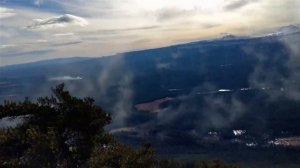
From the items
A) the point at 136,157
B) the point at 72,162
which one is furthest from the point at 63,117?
the point at 136,157

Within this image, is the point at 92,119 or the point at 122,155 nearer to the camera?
the point at 122,155

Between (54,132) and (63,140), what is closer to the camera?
(54,132)

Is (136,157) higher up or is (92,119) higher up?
(92,119)

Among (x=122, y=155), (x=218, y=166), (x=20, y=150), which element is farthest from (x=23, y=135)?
(x=218, y=166)

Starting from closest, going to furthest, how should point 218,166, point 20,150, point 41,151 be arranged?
point 218,166 → point 41,151 → point 20,150

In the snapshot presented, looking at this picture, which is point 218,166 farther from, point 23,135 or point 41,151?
point 23,135

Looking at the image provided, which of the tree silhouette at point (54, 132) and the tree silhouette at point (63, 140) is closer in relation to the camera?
the tree silhouette at point (63, 140)

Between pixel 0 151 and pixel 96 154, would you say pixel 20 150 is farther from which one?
pixel 96 154

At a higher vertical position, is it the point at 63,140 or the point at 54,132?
the point at 54,132

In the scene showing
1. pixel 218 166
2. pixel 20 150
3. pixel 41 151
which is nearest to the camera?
pixel 218 166

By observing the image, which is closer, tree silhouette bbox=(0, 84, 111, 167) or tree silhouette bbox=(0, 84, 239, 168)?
tree silhouette bbox=(0, 84, 239, 168)
